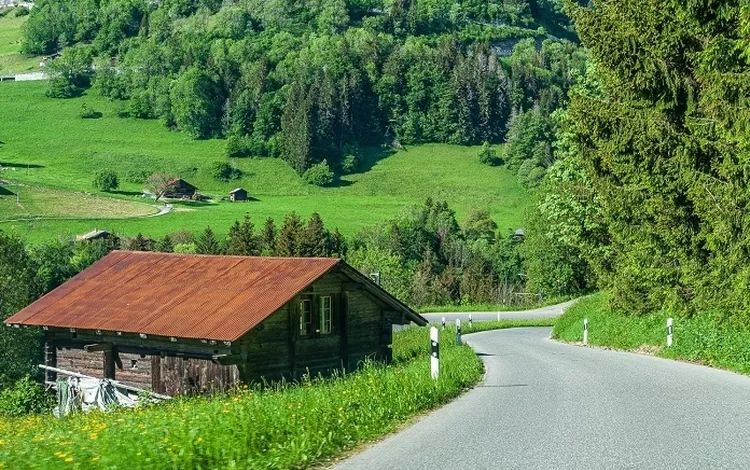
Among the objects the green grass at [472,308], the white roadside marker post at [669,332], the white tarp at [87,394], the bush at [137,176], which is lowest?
the green grass at [472,308]

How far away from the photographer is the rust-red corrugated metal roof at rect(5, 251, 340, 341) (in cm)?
2653

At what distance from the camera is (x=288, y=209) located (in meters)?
131

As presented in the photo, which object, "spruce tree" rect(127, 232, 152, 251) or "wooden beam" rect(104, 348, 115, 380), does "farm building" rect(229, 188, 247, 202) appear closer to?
"spruce tree" rect(127, 232, 152, 251)

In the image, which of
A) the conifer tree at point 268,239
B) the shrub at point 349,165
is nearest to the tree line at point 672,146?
the conifer tree at point 268,239

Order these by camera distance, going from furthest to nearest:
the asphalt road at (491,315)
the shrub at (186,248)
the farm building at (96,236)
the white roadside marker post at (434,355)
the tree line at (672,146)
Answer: the farm building at (96,236), the shrub at (186,248), the asphalt road at (491,315), the tree line at (672,146), the white roadside marker post at (434,355)

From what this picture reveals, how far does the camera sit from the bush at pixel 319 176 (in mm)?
155250

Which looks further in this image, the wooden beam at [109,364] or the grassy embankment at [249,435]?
the wooden beam at [109,364]

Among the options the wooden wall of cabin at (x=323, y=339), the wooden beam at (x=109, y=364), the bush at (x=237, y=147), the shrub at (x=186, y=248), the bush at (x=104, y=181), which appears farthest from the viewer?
the bush at (x=237, y=147)

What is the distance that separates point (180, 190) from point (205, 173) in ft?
48.2

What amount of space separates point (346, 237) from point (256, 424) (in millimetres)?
108725

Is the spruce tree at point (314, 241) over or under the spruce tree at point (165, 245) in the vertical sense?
over

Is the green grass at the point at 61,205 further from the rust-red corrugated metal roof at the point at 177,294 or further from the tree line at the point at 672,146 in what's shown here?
the tree line at the point at 672,146

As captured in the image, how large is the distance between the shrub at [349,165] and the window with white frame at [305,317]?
443 feet

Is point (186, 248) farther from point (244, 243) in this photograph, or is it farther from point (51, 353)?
point (51, 353)
